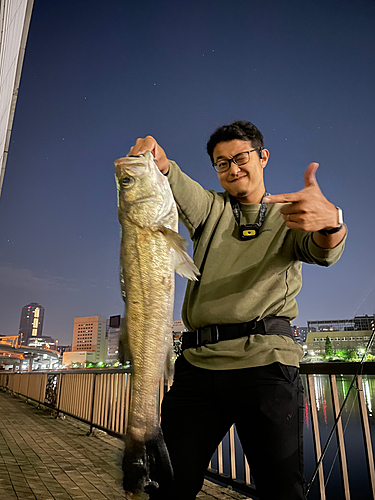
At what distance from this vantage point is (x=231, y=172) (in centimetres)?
186

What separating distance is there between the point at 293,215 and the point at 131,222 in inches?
26.9

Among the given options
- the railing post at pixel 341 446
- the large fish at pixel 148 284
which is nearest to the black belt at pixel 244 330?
the large fish at pixel 148 284

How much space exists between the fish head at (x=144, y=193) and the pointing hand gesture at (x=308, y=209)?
459 millimetres

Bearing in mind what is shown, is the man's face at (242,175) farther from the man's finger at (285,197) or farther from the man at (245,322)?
the man's finger at (285,197)

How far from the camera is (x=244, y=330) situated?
5.25 ft

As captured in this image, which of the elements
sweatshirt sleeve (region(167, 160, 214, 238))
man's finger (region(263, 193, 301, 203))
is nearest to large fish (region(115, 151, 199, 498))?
sweatshirt sleeve (region(167, 160, 214, 238))

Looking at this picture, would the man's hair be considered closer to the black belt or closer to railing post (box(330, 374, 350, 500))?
the black belt

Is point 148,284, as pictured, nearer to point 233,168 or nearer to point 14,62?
point 233,168

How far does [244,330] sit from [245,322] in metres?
0.04

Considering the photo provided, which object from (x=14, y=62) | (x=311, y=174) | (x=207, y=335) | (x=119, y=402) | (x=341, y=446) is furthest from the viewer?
(x=14, y=62)

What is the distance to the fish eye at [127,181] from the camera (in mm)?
1570

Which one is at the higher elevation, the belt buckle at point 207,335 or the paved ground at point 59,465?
→ the belt buckle at point 207,335

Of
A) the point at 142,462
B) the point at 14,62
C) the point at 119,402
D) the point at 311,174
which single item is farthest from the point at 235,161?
the point at 14,62

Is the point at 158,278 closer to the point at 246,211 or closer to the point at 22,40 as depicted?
the point at 246,211
